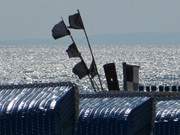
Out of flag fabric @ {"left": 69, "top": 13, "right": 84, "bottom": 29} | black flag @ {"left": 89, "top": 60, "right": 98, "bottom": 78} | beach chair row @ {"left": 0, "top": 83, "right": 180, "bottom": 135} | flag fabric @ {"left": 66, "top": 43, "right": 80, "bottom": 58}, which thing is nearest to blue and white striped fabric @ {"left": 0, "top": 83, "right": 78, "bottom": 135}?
beach chair row @ {"left": 0, "top": 83, "right": 180, "bottom": 135}

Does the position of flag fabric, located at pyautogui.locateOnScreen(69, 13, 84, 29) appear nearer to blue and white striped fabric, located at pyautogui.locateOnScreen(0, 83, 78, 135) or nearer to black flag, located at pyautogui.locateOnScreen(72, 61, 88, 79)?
black flag, located at pyautogui.locateOnScreen(72, 61, 88, 79)

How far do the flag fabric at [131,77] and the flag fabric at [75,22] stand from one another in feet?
8.24

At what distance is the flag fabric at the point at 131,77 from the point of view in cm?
3662

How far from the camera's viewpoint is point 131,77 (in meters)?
37.2

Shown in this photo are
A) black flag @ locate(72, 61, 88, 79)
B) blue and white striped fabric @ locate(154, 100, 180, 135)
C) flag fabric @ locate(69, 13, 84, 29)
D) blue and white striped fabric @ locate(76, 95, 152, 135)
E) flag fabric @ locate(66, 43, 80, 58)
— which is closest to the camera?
blue and white striped fabric @ locate(76, 95, 152, 135)

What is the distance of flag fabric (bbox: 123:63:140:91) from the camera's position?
36.6 meters

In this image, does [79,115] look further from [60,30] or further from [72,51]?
[60,30]

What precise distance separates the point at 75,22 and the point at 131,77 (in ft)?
10.8

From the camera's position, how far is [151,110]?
86.5 feet

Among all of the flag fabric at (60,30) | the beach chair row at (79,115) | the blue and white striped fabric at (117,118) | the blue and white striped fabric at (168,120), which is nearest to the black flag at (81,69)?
the flag fabric at (60,30)

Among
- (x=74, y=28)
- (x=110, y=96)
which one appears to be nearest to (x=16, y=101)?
(x=110, y=96)

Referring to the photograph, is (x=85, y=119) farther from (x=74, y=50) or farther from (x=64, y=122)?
(x=74, y=50)

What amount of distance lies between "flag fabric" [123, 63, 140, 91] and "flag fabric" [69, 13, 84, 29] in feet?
8.24

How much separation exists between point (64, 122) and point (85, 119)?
71 centimetres
